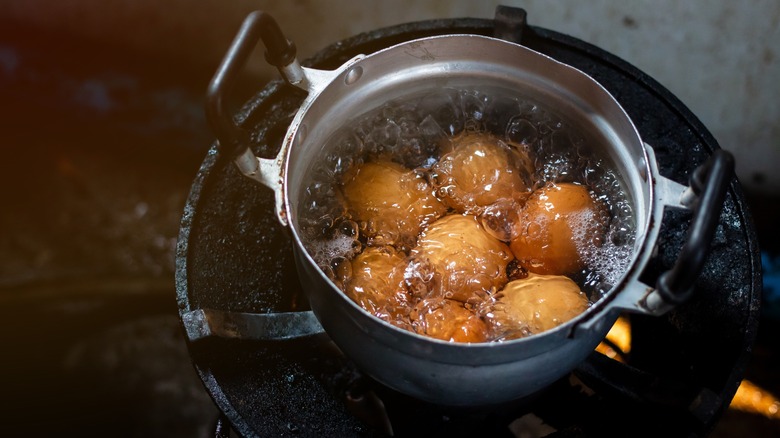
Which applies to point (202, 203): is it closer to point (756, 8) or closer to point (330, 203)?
point (330, 203)

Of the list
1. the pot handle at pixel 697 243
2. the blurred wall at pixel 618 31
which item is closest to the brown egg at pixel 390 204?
the pot handle at pixel 697 243

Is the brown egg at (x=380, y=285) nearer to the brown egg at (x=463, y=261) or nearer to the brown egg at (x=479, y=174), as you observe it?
the brown egg at (x=463, y=261)

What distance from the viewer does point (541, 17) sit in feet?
9.77

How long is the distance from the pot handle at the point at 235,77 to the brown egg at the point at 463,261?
41 centimetres

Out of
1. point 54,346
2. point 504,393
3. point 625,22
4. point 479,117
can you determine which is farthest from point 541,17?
point 54,346

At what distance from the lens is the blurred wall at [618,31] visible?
2744 millimetres

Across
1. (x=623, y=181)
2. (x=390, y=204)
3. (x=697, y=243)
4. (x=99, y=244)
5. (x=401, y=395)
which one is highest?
(x=697, y=243)

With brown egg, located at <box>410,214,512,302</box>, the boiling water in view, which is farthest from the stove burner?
brown egg, located at <box>410,214,512,302</box>

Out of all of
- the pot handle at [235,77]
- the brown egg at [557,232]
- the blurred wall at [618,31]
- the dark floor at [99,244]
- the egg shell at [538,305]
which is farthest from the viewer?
the dark floor at [99,244]

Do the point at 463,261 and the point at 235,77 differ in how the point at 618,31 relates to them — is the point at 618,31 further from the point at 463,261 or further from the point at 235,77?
the point at 235,77

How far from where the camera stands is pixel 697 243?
1.14 metres

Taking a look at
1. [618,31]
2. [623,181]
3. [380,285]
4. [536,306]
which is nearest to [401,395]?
[380,285]

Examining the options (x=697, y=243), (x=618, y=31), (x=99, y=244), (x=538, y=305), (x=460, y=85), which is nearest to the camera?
(x=697, y=243)

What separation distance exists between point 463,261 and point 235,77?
63 centimetres
